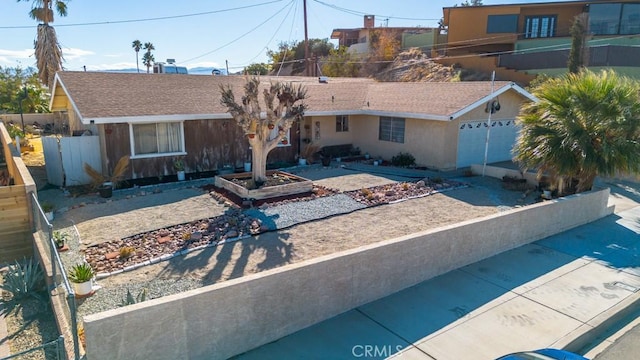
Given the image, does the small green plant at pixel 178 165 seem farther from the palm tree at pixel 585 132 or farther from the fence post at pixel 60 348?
the palm tree at pixel 585 132

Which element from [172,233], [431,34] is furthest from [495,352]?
[431,34]

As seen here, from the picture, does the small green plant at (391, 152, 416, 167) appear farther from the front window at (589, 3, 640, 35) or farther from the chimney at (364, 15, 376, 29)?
the chimney at (364, 15, 376, 29)

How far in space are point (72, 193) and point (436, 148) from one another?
13285 mm

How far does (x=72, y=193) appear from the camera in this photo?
13203 millimetres

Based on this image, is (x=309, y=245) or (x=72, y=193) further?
(x=72, y=193)

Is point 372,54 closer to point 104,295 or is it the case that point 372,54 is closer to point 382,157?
point 382,157

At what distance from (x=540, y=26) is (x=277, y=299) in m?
36.4

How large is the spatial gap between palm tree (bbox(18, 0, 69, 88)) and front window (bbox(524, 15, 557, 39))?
33.6 meters

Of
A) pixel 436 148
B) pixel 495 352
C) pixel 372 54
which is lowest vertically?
pixel 495 352

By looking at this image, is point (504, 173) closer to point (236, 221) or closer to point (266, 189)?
point (266, 189)

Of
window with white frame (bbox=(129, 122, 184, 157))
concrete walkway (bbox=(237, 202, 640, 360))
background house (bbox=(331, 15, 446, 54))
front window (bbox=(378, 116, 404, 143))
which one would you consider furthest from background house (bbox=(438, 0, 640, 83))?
window with white frame (bbox=(129, 122, 184, 157))

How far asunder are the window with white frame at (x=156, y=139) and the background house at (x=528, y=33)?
2467 centimetres

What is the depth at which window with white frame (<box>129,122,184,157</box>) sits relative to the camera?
14.5 meters

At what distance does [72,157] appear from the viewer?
13.8 m
